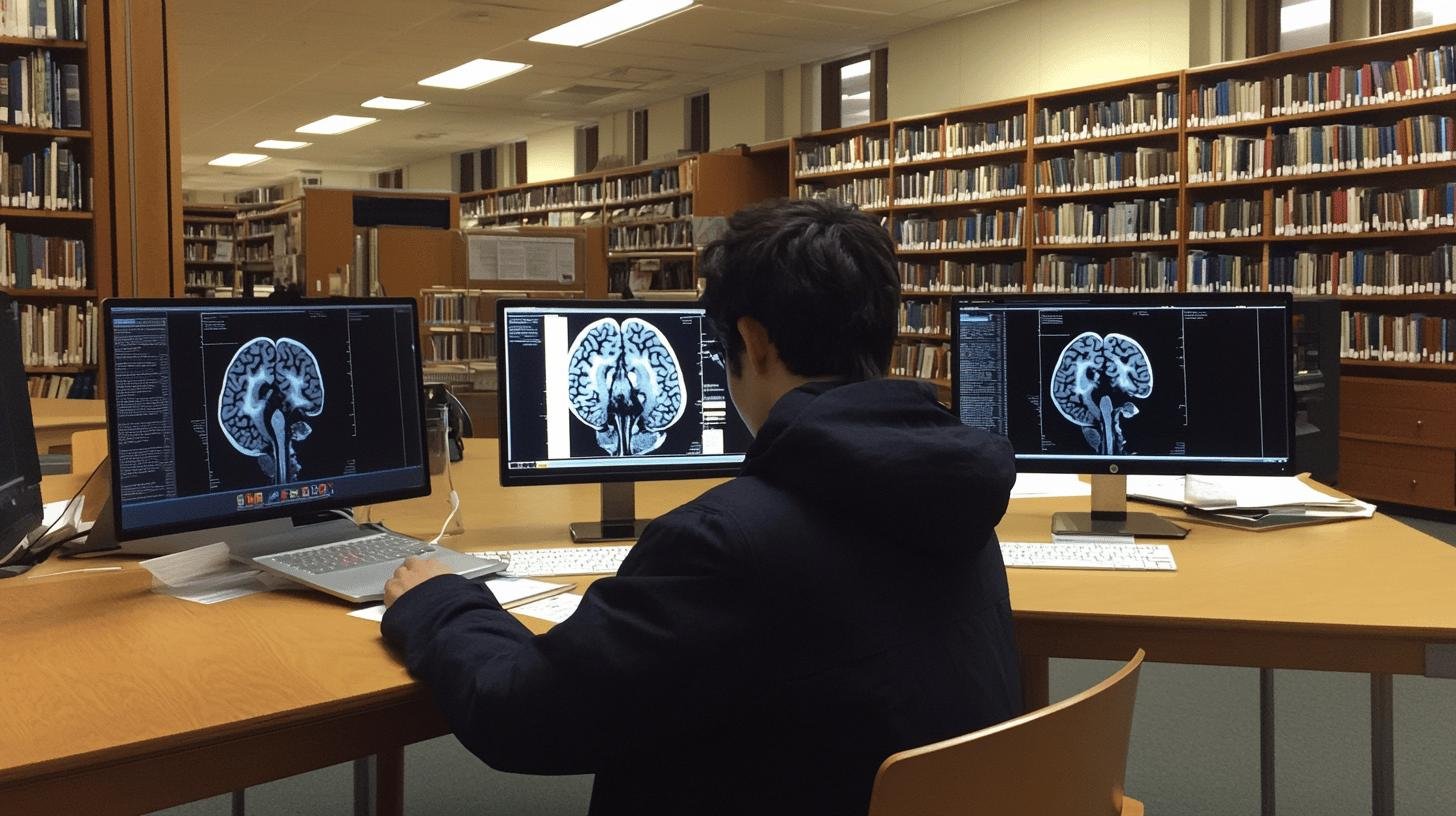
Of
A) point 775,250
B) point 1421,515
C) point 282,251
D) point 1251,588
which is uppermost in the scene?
point 282,251

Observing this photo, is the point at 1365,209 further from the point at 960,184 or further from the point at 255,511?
the point at 255,511

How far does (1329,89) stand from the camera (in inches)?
238

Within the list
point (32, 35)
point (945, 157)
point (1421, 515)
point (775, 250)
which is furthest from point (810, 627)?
point (945, 157)

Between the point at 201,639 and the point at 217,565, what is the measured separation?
12.5 inches

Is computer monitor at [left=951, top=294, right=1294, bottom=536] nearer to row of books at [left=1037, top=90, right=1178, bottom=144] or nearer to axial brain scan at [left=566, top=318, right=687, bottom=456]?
axial brain scan at [left=566, top=318, right=687, bottom=456]

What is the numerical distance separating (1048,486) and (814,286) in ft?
5.05

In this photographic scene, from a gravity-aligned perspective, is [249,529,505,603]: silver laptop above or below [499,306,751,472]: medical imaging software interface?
below

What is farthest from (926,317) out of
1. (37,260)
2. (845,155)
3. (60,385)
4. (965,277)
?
(37,260)

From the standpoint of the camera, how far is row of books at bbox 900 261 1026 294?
7.84 m

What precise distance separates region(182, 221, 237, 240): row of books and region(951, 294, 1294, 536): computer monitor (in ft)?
43.9

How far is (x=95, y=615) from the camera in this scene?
62.1 inches

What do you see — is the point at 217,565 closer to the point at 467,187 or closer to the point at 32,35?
the point at 32,35

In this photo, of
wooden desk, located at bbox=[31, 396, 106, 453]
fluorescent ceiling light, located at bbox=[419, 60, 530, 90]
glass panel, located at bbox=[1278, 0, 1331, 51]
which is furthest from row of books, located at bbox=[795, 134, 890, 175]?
wooden desk, located at bbox=[31, 396, 106, 453]

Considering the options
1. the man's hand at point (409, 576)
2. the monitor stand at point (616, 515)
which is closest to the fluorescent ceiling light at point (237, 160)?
the monitor stand at point (616, 515)
